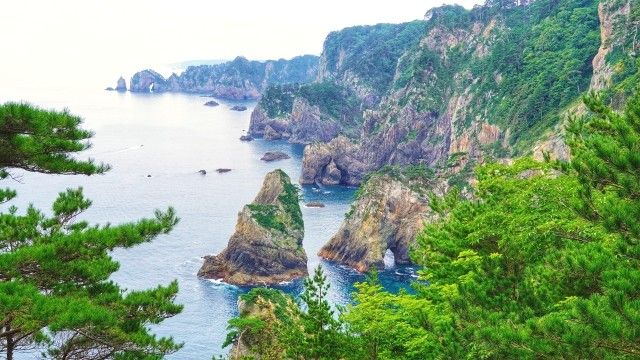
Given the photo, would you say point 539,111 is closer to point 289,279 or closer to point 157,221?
point 289,279

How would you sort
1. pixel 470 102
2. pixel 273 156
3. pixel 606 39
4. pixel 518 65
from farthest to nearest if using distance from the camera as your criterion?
pixel 273 156, pixel 470 102, pixel 518 65, pixel 606 39

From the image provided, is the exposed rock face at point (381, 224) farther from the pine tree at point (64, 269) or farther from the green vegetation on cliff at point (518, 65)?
the pine tree at point (64, 269)

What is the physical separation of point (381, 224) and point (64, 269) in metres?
77.5

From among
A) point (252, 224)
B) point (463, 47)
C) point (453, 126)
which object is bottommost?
point (252, 224)

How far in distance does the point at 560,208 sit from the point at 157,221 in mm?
12179

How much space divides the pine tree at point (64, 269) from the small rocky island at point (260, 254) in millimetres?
64328

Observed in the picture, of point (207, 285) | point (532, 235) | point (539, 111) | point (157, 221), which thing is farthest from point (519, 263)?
point (539, 111)

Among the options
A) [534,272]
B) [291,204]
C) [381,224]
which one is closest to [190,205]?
[291,204]

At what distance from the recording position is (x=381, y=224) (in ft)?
296

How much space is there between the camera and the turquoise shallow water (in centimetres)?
7131

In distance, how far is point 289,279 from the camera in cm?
8094

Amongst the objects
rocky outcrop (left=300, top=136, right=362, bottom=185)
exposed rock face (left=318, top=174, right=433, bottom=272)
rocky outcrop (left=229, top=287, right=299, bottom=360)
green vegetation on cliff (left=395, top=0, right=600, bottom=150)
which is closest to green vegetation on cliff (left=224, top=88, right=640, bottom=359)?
rocky outcrop (left=229, top=287, right=299, bottom=360)

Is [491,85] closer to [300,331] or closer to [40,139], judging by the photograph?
[300,331]

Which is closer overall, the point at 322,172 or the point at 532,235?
the point at 532,235
